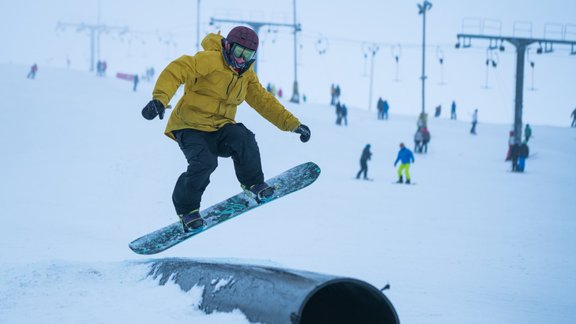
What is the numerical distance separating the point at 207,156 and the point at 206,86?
0.64 m

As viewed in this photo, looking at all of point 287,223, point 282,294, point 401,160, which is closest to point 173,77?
point 282,294

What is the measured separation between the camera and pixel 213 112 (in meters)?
5.98

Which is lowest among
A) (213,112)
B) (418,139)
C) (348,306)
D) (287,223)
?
(287,223)

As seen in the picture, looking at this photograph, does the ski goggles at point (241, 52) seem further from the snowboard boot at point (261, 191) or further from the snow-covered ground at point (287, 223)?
the snow-covered ground at point (287, 223)

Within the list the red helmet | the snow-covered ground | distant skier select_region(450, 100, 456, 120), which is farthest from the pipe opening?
distant skier select_region(450, 100, 456, 120)

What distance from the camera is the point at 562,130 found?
130 feet

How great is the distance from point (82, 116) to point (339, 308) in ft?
82.4

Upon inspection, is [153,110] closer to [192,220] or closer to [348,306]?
[192,220]

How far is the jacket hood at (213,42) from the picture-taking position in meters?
5.87

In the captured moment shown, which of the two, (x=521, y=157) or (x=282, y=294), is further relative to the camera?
(x=521, y=157)

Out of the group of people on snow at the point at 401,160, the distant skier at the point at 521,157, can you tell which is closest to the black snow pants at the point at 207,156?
the group of people on snow at the point at 401,160

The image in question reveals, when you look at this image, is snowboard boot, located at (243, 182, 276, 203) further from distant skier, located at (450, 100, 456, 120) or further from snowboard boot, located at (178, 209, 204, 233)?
distant skier, located at (450, 100, 456, 120)

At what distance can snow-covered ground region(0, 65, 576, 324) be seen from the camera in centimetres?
551

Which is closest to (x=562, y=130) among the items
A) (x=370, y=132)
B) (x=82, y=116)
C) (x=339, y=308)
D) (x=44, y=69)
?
(x=370, y=132)
